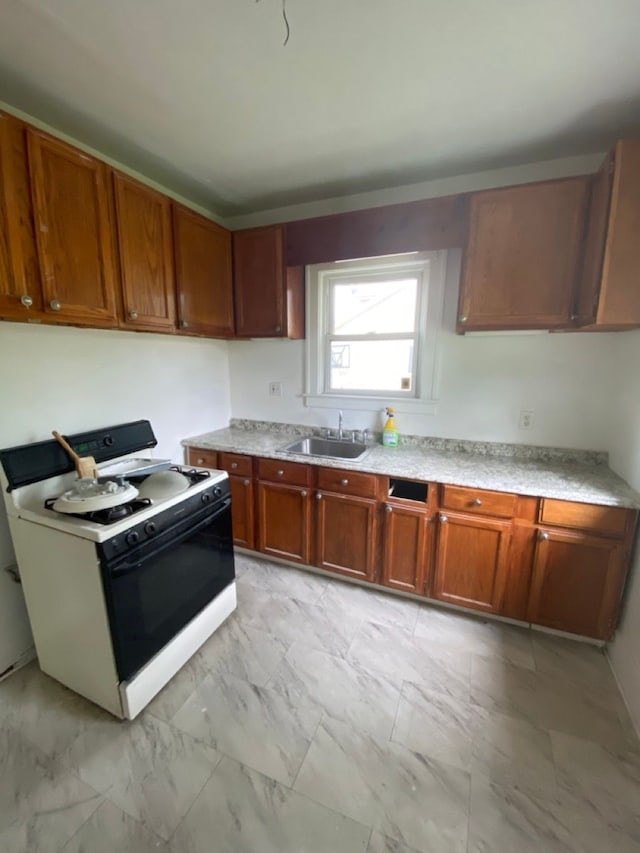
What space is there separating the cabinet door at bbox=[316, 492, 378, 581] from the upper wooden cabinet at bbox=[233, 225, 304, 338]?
1226 millimetres

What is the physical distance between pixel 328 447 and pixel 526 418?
1330 mm

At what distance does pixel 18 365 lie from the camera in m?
1.62

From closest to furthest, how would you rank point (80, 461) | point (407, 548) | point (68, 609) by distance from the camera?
point (68, 609), point (80, 461), point (407, 548)

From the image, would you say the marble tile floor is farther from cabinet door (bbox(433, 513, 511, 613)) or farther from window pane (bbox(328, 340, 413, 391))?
window pane (bbox(328, 340, 413, 391))

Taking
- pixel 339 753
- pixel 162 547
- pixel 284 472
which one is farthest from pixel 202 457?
pixel 339 753

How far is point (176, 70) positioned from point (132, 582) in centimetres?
195

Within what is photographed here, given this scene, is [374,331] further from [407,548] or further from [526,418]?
[407,548]

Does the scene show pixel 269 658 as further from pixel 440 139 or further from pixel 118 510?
pixel 440 139

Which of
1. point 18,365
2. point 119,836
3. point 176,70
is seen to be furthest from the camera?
point 18,365

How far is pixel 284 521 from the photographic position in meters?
2.38

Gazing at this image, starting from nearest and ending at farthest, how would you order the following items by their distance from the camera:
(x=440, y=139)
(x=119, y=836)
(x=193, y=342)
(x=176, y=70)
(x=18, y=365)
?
(x=119, y=836) < (x=176, y=70) < (x=18, y=365) < (x=440, y=139) < (x=193, y=342)

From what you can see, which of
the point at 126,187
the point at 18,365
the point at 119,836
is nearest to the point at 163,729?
the point at 119,836

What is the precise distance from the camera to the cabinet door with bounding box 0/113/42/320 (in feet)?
4.32

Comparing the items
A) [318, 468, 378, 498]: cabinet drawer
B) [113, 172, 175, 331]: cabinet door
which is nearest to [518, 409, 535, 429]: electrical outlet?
[318, 468, 378, 498]: cabinet drawer
